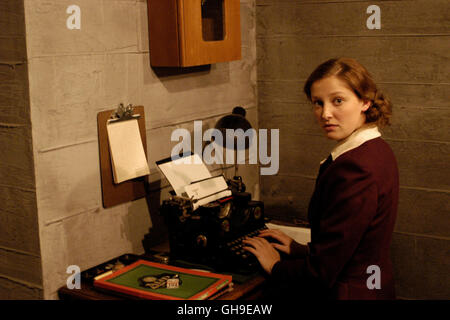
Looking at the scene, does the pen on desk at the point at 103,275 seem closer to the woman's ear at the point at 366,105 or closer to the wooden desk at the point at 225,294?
the wooden desk at the point at 225,294

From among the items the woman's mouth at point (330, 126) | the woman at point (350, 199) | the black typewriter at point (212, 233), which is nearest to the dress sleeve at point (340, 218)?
the woman at point (350, 199)

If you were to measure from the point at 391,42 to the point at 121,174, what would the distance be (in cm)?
141

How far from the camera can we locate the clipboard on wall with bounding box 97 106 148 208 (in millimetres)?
2137

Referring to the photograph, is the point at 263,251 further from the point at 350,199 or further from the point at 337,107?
the point at 337,107

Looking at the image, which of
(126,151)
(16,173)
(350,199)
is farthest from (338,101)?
(16,173)

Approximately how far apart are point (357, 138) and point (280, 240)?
21.3 inches

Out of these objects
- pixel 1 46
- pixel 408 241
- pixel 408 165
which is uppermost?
pixel 1 46

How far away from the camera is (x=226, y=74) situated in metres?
2.81

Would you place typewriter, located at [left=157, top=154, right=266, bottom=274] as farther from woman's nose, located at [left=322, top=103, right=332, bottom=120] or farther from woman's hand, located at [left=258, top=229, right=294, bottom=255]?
woman's nose, located at [left=322, top=103, right=332, bottom=120]

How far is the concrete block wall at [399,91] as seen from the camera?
8.41 ft
